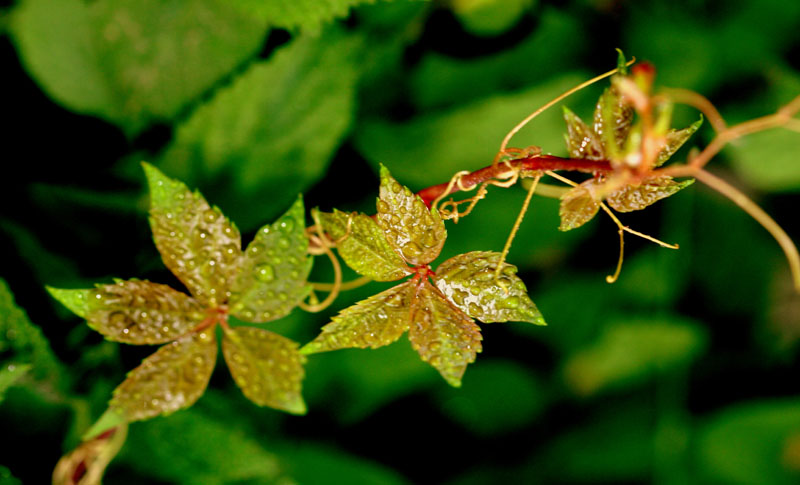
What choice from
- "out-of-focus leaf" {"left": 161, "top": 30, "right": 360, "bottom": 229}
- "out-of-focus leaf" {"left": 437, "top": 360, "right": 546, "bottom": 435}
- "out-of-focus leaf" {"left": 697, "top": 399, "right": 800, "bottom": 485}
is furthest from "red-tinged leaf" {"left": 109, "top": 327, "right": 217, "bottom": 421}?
"out-of-focus leaf" {"left": 697, "top": 399, "right": 800, "bottom": 485}

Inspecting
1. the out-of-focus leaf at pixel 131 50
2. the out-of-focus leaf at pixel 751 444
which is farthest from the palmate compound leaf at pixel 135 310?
the out-of-focus leaf at pixel 751 444

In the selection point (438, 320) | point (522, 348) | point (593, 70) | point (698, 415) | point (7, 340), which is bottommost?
point (7, 340)

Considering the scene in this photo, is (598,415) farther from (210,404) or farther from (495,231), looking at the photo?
(210,404)

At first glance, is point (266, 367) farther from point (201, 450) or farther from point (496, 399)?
point (496, 399)

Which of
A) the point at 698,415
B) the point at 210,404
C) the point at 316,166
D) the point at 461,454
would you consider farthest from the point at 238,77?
the point at 698,415

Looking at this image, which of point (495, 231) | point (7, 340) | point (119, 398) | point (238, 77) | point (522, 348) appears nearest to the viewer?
point (119, 398)

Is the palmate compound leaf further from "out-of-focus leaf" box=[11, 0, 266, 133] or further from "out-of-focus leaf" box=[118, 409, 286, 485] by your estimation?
"out-of-focus leaf" box=[11, 0, 266, 133]

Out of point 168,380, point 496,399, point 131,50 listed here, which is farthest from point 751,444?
point 131,50

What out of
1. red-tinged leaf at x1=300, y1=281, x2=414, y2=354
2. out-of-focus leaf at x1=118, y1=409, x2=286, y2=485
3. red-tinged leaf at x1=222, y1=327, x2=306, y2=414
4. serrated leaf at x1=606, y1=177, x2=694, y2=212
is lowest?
out-of-focus leaf at x1=118, y1=409, x2=286, y2=485

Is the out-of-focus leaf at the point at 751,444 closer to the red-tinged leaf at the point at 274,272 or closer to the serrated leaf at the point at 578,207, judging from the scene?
the serrated leaf at the point at 578,207
